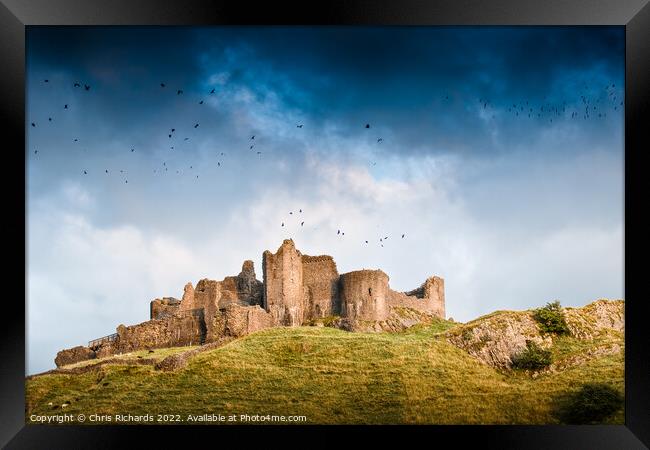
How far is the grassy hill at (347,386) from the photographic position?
12.4m

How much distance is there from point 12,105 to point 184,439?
6.71 metres

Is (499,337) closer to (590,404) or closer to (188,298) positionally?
(590,404)

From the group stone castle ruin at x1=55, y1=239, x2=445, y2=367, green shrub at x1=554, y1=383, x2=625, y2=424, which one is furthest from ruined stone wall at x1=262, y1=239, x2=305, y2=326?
green shrub at x1=554, y1=383, x2=625, y2=424

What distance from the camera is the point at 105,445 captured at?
9.66 meters

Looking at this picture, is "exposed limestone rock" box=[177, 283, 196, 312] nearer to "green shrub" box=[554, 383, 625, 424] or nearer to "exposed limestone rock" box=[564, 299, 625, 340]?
"exposed limestone rock" box=[564, 299, 625, 340]

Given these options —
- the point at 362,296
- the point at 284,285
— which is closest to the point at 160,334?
the point at 284,285

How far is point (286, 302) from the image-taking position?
24734 mm

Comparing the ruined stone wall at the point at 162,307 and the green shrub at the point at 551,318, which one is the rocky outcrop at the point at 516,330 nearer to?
the green shrub at the point at 551,318

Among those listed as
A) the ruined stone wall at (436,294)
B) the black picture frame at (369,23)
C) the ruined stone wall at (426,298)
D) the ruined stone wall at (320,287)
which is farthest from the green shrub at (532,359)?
the ruined stone wall at (436,294)

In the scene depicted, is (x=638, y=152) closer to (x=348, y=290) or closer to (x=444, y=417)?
(x=444, y=417)

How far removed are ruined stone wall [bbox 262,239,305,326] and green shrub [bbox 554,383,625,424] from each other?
45.5 feet

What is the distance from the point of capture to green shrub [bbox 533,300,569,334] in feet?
53.6

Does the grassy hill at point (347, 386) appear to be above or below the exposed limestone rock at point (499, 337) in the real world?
below

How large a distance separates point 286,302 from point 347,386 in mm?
11656
